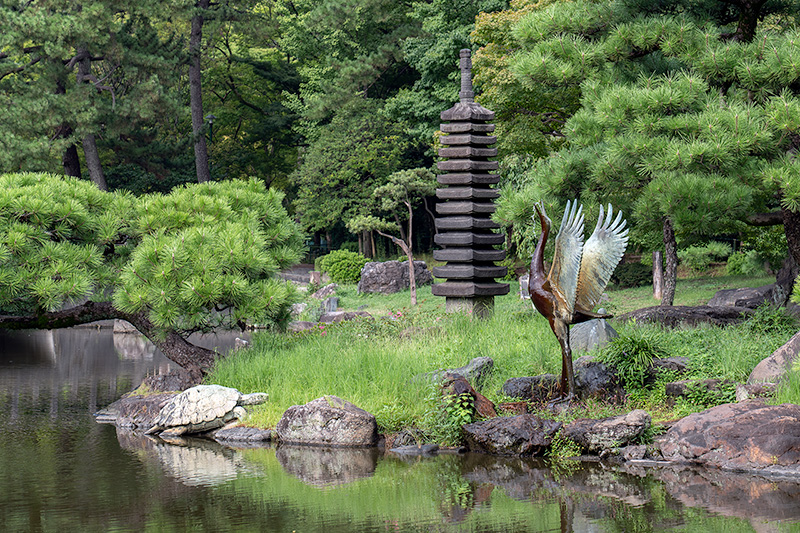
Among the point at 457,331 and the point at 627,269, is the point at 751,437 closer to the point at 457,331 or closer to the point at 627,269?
the point at 457,331

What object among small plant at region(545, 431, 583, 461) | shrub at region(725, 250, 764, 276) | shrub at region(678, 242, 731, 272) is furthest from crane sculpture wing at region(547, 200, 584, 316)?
shrub at region(678, 242, 731, 272)

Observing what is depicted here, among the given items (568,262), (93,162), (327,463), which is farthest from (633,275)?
(93,162)

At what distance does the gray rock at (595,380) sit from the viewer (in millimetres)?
8828

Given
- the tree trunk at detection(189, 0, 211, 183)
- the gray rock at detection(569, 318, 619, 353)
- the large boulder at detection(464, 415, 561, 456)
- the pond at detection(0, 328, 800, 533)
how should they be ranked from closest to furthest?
the pond at detection(0, 328, 800, 533) → the large boulder at detection(464, 415, 561, 456) → the gray rock at detection(569, 318, 619, 353) → the tree trunk at detection(189, 0, 211, 183)

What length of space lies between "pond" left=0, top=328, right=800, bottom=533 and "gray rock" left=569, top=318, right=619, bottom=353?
2.62 metres

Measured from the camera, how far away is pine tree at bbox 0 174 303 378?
9.62 m

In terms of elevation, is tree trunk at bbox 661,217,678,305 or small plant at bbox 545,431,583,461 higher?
tree trunk at bbox 661,217,678,305

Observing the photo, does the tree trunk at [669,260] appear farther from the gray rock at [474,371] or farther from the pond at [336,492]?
the pond at [336,492]

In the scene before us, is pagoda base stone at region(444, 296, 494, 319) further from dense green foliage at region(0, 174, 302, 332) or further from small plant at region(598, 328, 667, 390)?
small plant at region(598, 328, 667, 390)

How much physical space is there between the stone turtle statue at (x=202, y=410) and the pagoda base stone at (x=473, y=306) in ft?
14.9

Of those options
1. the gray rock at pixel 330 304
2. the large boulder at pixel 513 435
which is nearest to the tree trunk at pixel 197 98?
the gray rock at pixel 330 304

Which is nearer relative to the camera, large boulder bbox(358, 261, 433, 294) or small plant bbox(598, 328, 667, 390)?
small plant bbox(598, 328, 667, 390)

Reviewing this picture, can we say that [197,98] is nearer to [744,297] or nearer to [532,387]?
[744,297]

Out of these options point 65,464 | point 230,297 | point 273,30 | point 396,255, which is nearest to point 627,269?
point 396,255
